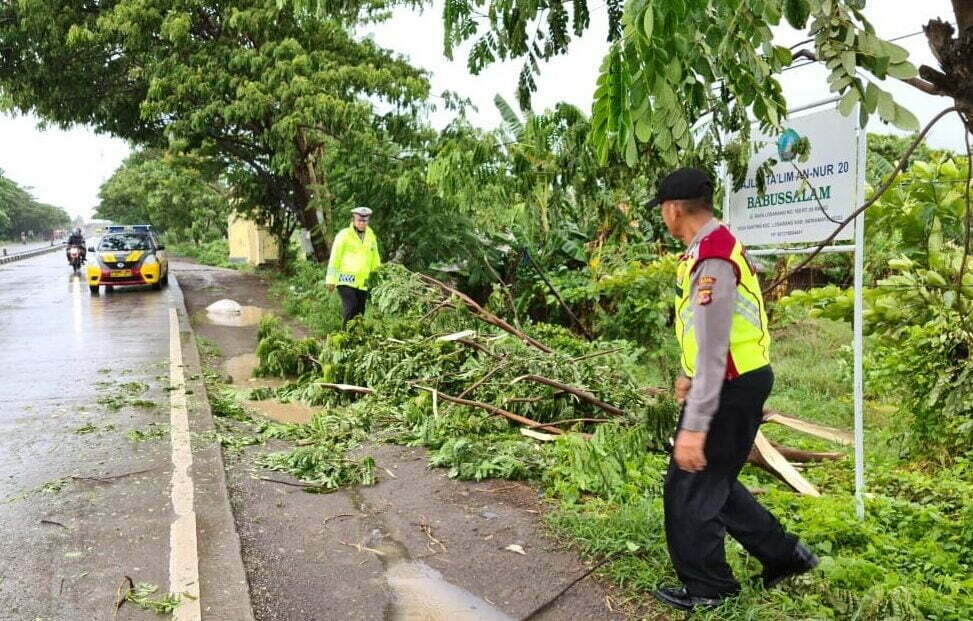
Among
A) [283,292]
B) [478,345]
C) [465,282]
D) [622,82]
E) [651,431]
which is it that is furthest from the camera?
[283,292]

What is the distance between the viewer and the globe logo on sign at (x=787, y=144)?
471 cm

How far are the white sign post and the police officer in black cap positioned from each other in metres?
1.32

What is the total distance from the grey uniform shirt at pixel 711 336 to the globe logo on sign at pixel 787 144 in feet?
6.49

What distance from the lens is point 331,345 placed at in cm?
834

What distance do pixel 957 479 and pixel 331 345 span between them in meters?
5.78

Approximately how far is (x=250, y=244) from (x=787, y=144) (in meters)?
33.1

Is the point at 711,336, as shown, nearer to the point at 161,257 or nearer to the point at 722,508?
the point at 722,508

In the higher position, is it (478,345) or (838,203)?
(838,203)

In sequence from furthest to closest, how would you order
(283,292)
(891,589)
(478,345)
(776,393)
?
(283,292), (776,393), (478,345), (891,589)

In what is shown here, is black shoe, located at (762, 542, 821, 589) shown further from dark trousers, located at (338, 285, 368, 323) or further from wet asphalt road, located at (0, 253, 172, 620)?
dark trousers, located at (338, 285, 368, 323)

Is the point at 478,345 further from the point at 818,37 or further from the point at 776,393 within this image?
the point at 818,37

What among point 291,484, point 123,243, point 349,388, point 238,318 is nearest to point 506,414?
point 291,484

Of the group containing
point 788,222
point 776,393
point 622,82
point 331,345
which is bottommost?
point 776,393

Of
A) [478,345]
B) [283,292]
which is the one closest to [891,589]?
[478,345]
